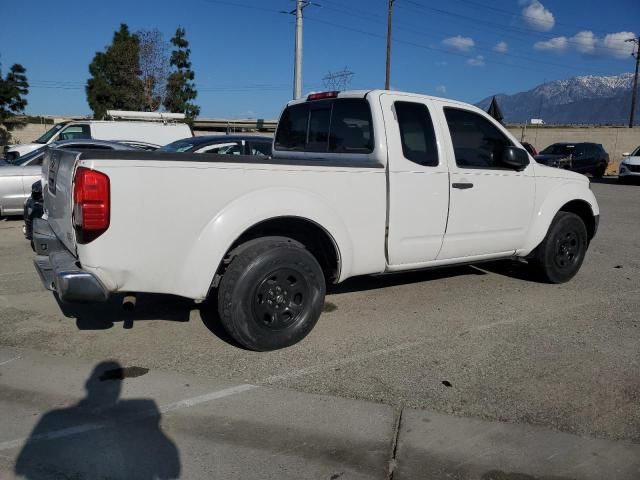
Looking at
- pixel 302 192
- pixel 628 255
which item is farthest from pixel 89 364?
pixel 628 255

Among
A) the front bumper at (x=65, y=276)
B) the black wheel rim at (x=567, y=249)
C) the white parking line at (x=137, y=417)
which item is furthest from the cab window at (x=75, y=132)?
the white parking line at (x=137, y=417)

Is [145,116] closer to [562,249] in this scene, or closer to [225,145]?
[225,145]

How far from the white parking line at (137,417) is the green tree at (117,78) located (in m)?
43.4

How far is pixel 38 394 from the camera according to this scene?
132 inches

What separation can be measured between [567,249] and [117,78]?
45.5 m

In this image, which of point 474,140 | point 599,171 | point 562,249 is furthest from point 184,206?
point 599,171

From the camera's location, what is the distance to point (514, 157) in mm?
4934

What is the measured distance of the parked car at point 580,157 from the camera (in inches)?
908

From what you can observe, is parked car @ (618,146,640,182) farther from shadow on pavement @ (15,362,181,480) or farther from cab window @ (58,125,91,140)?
shadow on pavement @ (15,362,181,480)

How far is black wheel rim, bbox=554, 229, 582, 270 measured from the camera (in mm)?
5762

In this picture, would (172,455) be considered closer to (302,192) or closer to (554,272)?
(302,192)

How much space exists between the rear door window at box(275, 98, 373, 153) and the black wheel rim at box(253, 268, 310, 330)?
130 centimetres

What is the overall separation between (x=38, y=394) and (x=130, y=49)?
145 ft

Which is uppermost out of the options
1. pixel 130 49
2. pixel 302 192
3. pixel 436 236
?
pixel 130 49
